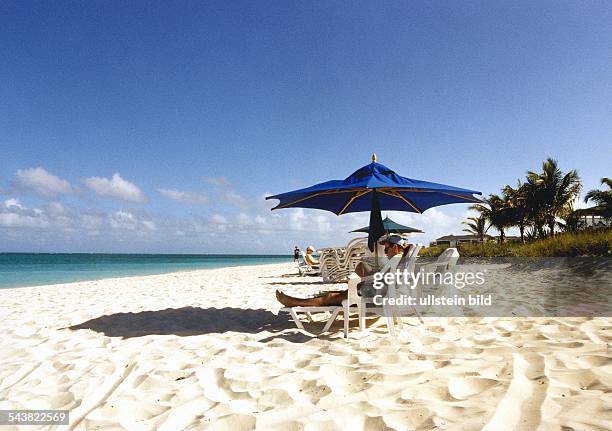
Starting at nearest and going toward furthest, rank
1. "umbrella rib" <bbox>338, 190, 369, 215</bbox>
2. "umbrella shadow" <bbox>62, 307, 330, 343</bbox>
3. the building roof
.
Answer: "umbrella shadow" <bbox>62, 307, 330, 343</bbox> → "umbrella rib" <bbox>338, 190, 369, 215</bbox> → the building roof

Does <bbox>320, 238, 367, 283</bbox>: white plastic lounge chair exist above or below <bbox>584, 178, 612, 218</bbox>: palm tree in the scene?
below

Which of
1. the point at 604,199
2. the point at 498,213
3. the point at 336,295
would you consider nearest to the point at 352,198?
the point at 336,295

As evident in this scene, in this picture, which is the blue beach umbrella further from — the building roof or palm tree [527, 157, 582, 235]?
the building roof

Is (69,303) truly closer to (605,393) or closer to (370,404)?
→ (370,404)

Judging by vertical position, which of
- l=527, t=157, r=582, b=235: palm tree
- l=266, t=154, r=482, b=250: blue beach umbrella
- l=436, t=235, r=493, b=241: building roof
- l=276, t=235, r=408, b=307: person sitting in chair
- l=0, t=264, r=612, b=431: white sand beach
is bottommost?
l=0, t=264, r=612, b=431: white sand beach

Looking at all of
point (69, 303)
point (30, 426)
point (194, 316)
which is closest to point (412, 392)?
point (30, 426)

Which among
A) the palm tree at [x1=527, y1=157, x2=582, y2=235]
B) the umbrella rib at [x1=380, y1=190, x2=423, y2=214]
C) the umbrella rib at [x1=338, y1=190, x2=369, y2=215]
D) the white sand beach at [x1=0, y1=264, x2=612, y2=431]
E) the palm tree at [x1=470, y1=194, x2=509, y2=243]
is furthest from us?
the palm tree at [x1=470, y1=194, x2=509, y2=243]

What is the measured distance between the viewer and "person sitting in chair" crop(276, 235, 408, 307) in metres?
4.22

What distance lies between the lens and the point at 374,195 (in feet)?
17.4

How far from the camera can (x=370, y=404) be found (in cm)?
214

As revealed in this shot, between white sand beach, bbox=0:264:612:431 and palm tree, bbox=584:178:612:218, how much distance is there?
20.7 meters

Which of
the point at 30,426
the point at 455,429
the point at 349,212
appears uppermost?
the point at 349,212

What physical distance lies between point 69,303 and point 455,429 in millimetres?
7699

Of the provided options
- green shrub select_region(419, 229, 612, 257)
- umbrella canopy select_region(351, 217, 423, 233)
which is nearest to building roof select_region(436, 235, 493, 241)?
umbrella canopy select_region(351, 217, 423, 233)
